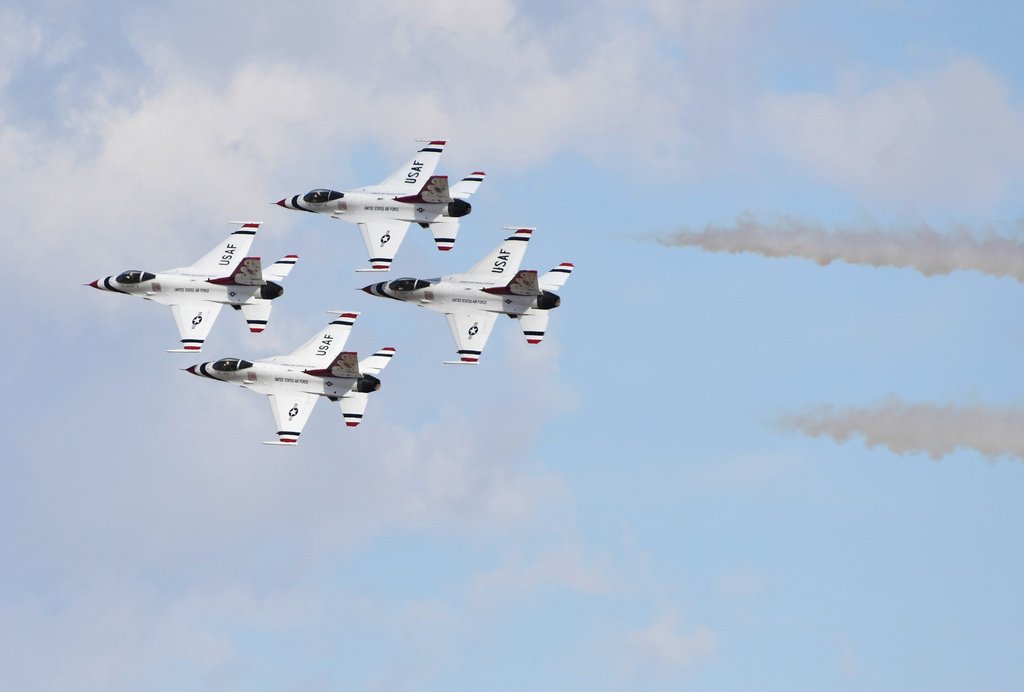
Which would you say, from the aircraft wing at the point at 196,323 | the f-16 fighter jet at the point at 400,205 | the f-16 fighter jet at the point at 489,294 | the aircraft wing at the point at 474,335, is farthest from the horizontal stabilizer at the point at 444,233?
the aircraft wing at the point at 196,323

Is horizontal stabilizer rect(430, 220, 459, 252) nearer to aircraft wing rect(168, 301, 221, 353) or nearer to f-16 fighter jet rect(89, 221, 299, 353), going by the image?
f-16 fighter jet rect(89, 221, 299, 353)

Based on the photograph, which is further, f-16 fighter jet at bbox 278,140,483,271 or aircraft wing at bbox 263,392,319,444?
f-16 fighter jet at bbox 278,140,483,271

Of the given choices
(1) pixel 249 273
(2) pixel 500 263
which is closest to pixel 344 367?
(1) pixel 249 273

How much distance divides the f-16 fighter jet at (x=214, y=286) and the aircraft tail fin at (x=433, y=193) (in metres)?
7.74

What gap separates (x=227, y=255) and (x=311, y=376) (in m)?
9.61

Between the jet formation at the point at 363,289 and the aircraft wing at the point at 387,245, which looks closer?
the jet formation at the point at 363,289

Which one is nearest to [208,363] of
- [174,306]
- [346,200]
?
[174,306]

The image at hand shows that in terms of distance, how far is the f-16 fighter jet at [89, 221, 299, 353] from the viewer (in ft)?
437

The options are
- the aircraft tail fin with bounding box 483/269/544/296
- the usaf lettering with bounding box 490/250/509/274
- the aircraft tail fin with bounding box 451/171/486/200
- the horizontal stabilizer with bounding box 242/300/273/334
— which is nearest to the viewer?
the aircraft tail fin with bounding box 483/269/544/296

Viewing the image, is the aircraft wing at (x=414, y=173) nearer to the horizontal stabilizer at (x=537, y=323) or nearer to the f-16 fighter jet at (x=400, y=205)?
the f-16 fighter jet at (x=400, y=205)

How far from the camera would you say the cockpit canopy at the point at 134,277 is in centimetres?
13638

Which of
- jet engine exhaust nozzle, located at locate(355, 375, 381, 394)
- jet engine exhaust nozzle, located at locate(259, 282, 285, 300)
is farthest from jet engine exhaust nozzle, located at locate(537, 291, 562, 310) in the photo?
jet engine exhaust nozzle, located at locate(259, 282, 285, 300)

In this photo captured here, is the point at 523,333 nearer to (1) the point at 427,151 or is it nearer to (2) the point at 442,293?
(2) the point at 442,293

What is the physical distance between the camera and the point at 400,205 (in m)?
138
